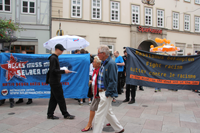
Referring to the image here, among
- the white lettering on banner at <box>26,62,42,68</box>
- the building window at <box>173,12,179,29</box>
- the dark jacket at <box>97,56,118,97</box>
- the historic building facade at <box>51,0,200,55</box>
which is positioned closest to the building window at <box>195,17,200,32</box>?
the historic building facade at <box>51,0,200,55</box>

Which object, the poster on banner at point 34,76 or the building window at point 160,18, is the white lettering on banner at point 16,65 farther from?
the building window at point 160,18

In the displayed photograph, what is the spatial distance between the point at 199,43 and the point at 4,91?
23.8 metres

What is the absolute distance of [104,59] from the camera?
354 cm

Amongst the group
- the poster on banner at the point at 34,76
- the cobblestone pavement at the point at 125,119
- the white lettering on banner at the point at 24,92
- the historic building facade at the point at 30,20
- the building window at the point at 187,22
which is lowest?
the cobblestone pavement at the point at 125,119

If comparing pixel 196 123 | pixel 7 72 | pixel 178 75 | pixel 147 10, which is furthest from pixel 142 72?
pixel 147 10

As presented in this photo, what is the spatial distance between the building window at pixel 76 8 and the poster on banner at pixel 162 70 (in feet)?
37.0

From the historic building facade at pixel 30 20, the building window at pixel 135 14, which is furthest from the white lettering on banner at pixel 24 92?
the building window at pixel 135 14

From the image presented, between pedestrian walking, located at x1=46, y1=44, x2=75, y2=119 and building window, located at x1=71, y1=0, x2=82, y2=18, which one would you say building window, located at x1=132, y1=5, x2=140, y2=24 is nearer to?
building window, located at x1=71, y1=0, x2=82, y2=18

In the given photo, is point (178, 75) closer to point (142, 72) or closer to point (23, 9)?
point (142, 72)

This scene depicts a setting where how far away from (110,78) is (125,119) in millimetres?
1882

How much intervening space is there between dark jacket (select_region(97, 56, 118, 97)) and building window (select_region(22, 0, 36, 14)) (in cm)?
1391

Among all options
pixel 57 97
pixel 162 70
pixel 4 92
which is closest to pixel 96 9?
pixel 162 70

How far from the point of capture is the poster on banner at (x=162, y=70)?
6.25m

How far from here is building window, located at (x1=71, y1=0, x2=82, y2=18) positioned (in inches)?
627
